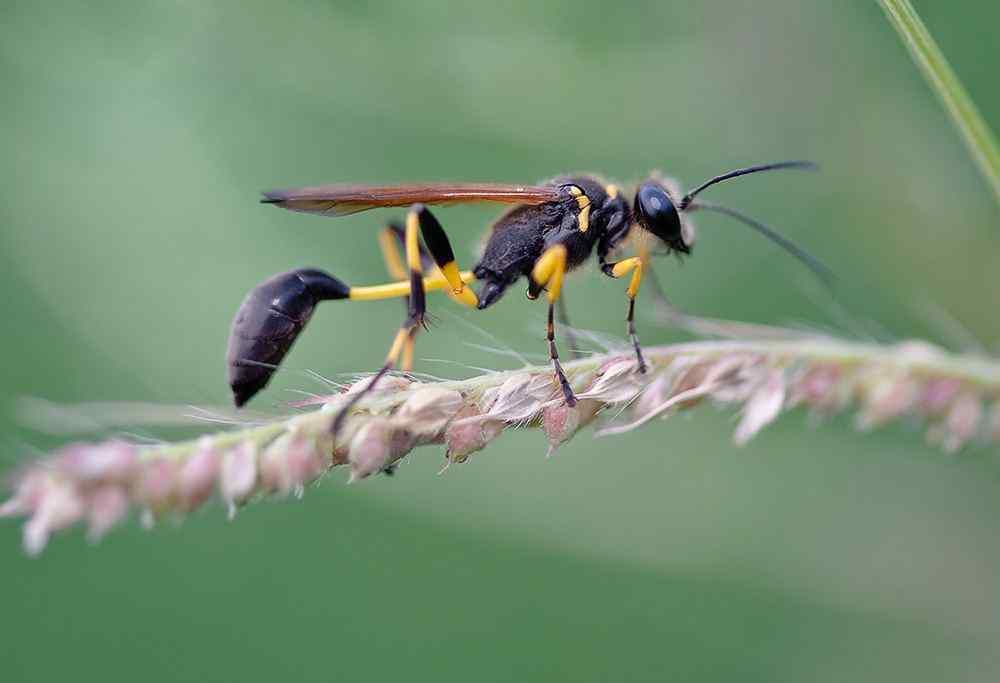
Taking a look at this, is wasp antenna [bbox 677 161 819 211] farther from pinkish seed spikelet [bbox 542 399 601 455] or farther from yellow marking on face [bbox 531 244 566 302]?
pinkish seed spikelet [bbox 542 399 601 455]

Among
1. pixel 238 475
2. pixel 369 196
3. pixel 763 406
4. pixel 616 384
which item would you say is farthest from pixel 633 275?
pixel 238 475

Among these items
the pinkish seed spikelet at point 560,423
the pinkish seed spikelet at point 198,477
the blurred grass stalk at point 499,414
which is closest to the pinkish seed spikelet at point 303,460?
the blurred grass stalk at point 499,414

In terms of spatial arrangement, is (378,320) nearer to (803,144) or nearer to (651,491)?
(651,491)

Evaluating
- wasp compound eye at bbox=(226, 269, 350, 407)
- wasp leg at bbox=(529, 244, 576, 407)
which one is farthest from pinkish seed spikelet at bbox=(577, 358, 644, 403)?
wasp compound eye at bbox=(226, 269, 350, 407)

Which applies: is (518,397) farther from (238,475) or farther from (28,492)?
(28,492)

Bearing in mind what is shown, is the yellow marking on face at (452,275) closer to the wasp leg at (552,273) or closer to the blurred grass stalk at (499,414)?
the wasp leg at (552,273)

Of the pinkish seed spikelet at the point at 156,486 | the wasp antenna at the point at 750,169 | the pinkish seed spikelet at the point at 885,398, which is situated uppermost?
the pinkish seed spikelet at the point at 156,486

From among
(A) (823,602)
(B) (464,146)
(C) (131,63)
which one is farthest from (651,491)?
(C) (131,63)
